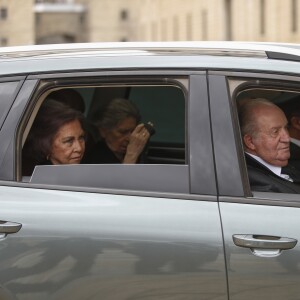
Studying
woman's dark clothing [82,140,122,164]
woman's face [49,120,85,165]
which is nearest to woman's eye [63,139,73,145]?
woman's face [49,120,85,165]

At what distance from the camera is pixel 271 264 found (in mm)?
3189

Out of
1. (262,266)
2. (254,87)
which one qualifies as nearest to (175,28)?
(254,87)

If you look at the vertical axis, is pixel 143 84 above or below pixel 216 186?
above

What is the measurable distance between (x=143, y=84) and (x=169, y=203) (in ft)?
1.36

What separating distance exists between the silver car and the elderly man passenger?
23cm

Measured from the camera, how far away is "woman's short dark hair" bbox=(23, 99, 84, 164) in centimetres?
378

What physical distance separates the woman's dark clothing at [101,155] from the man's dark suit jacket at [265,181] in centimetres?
72

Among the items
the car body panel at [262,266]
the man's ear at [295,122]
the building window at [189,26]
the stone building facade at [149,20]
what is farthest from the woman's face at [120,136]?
the building window at [189,26]

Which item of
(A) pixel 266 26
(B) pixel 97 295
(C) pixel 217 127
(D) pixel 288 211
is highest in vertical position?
(A) pixel 266 26

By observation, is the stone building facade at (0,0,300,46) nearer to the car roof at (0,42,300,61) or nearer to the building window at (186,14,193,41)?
the building window at (186,14,193,41)

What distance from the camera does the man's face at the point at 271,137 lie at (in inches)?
147

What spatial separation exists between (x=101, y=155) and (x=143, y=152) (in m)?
0.24

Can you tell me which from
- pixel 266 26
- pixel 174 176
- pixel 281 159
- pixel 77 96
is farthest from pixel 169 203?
pixel 266 26

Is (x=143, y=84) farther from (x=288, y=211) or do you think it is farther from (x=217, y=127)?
(x=288, y=211)
